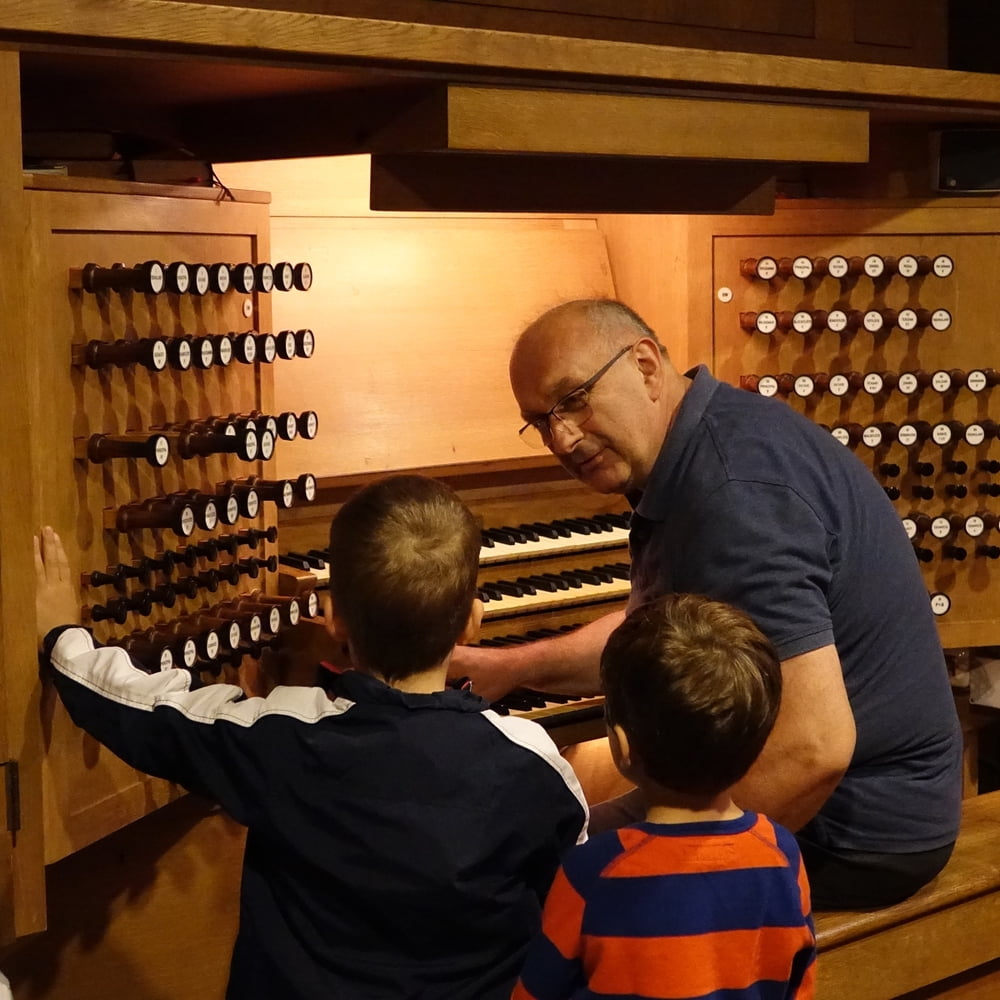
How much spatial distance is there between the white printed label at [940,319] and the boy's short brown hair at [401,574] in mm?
2144

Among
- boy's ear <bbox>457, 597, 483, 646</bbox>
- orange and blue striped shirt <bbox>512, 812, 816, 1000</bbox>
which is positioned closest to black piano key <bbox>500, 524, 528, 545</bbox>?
boy's ear <bbox>457, 597, 483, 646</bbox>

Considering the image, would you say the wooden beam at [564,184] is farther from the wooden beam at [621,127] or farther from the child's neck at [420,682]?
the child's neck at [420,682]

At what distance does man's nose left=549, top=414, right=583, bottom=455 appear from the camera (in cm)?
258

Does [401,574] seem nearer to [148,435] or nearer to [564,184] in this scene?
[148,435]

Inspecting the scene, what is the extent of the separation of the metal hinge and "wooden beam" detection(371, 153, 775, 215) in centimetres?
125

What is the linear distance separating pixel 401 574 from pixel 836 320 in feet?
6.82

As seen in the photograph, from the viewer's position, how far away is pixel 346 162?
344 cm

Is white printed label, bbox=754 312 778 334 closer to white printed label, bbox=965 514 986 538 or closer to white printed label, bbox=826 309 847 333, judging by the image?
white printed label, bbox=826 309 847 333

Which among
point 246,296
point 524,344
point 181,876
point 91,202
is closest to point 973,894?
point 524,344

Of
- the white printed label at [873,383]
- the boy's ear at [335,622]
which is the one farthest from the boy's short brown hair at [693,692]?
the white printed label at [873,383]

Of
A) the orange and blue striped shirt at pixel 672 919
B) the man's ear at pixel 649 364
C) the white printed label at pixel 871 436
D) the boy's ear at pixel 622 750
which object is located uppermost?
the man's ear at pixel 649 364

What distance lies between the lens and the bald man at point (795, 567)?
2.28 metres

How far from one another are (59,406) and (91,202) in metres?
0.32

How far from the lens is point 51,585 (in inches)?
85.6
